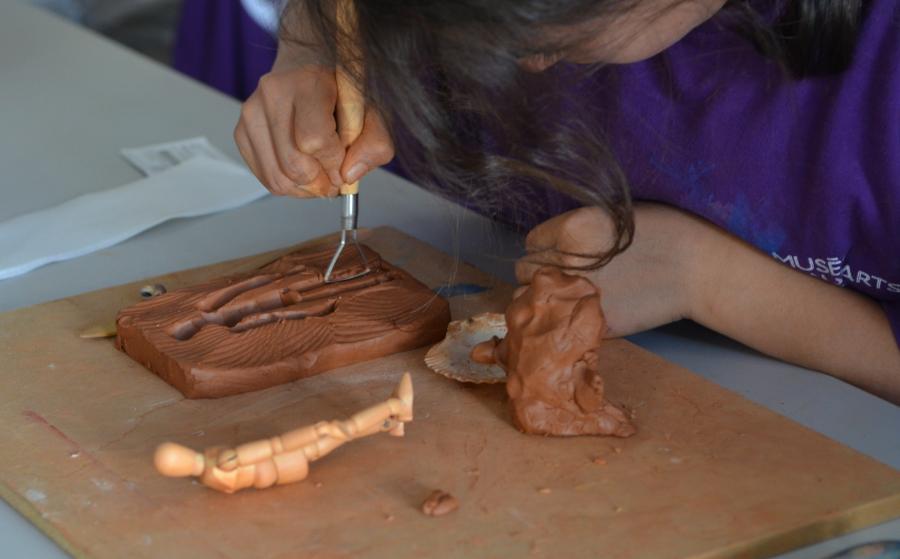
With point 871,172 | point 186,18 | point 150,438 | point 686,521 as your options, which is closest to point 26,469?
point 150,438

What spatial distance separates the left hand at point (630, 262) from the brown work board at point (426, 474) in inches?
2.1

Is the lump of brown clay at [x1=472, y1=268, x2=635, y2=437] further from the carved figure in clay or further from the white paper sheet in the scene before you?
the white paper sheet

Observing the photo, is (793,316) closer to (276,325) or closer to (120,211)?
(276,325)

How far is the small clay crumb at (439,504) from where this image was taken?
773 mm

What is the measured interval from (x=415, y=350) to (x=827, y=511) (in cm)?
36

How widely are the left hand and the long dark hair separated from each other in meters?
0.03

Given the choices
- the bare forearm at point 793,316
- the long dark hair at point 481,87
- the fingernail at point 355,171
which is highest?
the long dark hair at point 481,87

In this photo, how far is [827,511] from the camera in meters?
0.78

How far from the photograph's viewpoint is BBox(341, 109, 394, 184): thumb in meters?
1.03

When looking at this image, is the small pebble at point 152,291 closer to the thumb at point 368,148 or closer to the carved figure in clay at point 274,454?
the thumb at point 368,148

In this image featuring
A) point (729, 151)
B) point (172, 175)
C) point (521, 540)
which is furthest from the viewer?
point (172, 175)

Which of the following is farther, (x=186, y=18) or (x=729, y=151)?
(x=186, y=18)

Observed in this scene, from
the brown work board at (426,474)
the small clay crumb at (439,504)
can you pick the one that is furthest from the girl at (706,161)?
the small clay crumb at (439,504)

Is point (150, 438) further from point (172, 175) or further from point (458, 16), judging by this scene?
point (172, 175)
